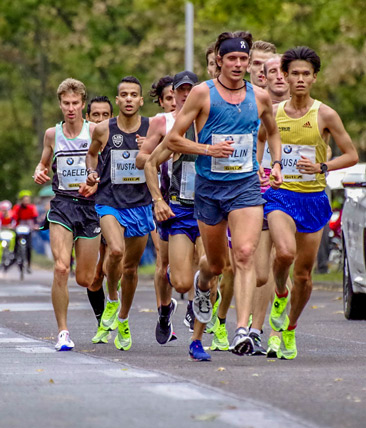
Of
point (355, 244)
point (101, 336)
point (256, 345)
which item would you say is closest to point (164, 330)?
point (101, 336)

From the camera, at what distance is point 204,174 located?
932cm

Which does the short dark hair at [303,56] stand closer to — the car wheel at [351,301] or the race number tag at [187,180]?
the race number tag at [187,180]

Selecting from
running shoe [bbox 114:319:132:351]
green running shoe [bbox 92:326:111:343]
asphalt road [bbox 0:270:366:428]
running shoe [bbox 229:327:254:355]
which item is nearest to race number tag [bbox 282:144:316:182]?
asphalt road [bbox 0:270:366:428]

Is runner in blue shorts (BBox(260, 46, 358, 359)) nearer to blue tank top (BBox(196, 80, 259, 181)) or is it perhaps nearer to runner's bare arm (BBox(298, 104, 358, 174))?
runner's bare arm (BBox(298, 104, 358, 174))

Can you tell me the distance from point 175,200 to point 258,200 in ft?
5.77

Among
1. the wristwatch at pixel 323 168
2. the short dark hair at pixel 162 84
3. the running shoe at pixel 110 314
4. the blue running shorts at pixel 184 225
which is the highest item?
the short dark hair at pixel 162 84

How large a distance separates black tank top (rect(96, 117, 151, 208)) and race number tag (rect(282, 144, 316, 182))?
1.56 m

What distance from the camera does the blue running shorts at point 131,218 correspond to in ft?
36.1

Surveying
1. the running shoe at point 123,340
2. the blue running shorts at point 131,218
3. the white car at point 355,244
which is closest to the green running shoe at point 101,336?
the running shoe at point 123,340

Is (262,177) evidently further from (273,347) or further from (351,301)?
(351,301)

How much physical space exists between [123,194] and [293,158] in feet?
5.72

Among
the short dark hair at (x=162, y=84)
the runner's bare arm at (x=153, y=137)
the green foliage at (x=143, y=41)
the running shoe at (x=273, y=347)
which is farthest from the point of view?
the green foliage at (x=143, y=41)

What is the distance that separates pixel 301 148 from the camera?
997 centimetres

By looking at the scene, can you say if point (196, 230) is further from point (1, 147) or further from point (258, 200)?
point (1, 147)
